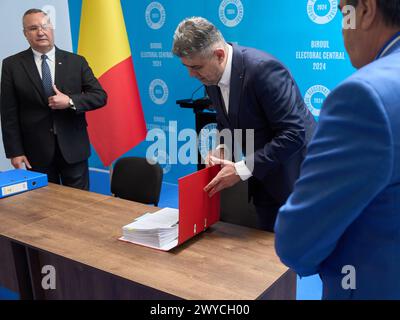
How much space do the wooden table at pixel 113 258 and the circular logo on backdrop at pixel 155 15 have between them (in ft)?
8.93

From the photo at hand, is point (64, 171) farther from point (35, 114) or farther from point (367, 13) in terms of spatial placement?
point (367, 13)

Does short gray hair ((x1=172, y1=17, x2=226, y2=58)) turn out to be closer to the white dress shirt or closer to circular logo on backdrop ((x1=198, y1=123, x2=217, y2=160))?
the white dress shirt

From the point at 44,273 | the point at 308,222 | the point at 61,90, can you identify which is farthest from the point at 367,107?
the point at 61,90

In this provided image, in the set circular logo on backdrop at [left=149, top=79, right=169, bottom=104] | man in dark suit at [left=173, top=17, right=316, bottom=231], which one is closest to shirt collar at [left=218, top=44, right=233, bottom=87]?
man in dark suit at [left=173, top=17, right=316, bottom=231]

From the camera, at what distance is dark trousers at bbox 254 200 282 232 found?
1882 mm

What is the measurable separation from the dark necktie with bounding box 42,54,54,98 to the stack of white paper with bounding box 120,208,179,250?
5.36 ft

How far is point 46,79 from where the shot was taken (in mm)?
2945

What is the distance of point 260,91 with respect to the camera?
166cm

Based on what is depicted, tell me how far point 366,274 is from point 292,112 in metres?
0.98

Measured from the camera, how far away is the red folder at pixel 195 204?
1.46 meters

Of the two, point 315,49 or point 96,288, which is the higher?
point 315,49

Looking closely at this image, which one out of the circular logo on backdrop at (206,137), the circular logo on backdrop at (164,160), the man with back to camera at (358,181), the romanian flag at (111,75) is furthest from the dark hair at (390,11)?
the circular logo on backdrop at (164,160)

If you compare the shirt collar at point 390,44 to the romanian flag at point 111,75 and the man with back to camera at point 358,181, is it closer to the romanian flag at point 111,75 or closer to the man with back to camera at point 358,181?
the man with back to camera at point 358,181
